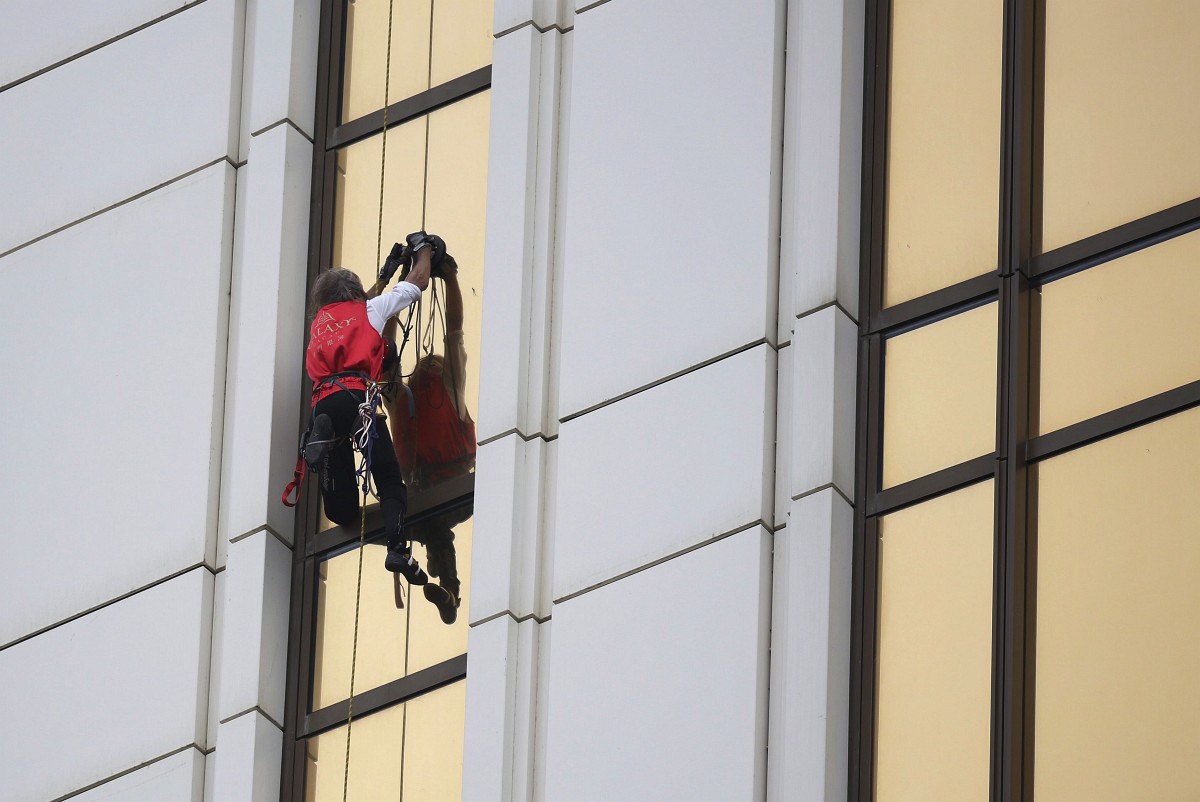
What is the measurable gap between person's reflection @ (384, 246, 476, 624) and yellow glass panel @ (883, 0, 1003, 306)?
2409mm

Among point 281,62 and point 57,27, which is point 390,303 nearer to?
point 281,62

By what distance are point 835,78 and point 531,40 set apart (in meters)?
1.80

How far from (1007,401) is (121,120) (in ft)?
19.0

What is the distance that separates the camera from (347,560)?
1231 centimetres

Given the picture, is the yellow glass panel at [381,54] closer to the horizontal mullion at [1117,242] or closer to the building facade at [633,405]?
the building facade at [633,405]

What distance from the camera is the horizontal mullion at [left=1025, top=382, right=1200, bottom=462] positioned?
10414 mm

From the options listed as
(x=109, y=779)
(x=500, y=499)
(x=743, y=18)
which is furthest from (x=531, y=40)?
(x=109, y=779)

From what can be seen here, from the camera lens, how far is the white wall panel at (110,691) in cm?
1214

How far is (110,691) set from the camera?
485 inches

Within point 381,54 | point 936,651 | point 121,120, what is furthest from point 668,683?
point 121,120

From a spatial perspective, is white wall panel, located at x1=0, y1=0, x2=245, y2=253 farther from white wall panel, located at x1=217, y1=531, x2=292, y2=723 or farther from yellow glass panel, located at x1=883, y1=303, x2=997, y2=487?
yellow glass panel, located at x1=883, y1=303, x2=997, y2=487

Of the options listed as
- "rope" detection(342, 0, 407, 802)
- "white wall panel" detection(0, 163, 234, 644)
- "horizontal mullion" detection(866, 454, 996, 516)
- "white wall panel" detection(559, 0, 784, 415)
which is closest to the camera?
"horizontal mullion" detection(866, 454, 996, 516)

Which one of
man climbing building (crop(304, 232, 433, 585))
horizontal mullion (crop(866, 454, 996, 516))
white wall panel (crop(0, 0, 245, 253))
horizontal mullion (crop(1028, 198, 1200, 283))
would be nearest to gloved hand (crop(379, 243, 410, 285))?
man climbing building (crop(304, 232, 433, 585))

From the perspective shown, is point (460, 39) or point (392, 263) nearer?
point (392, 263)
